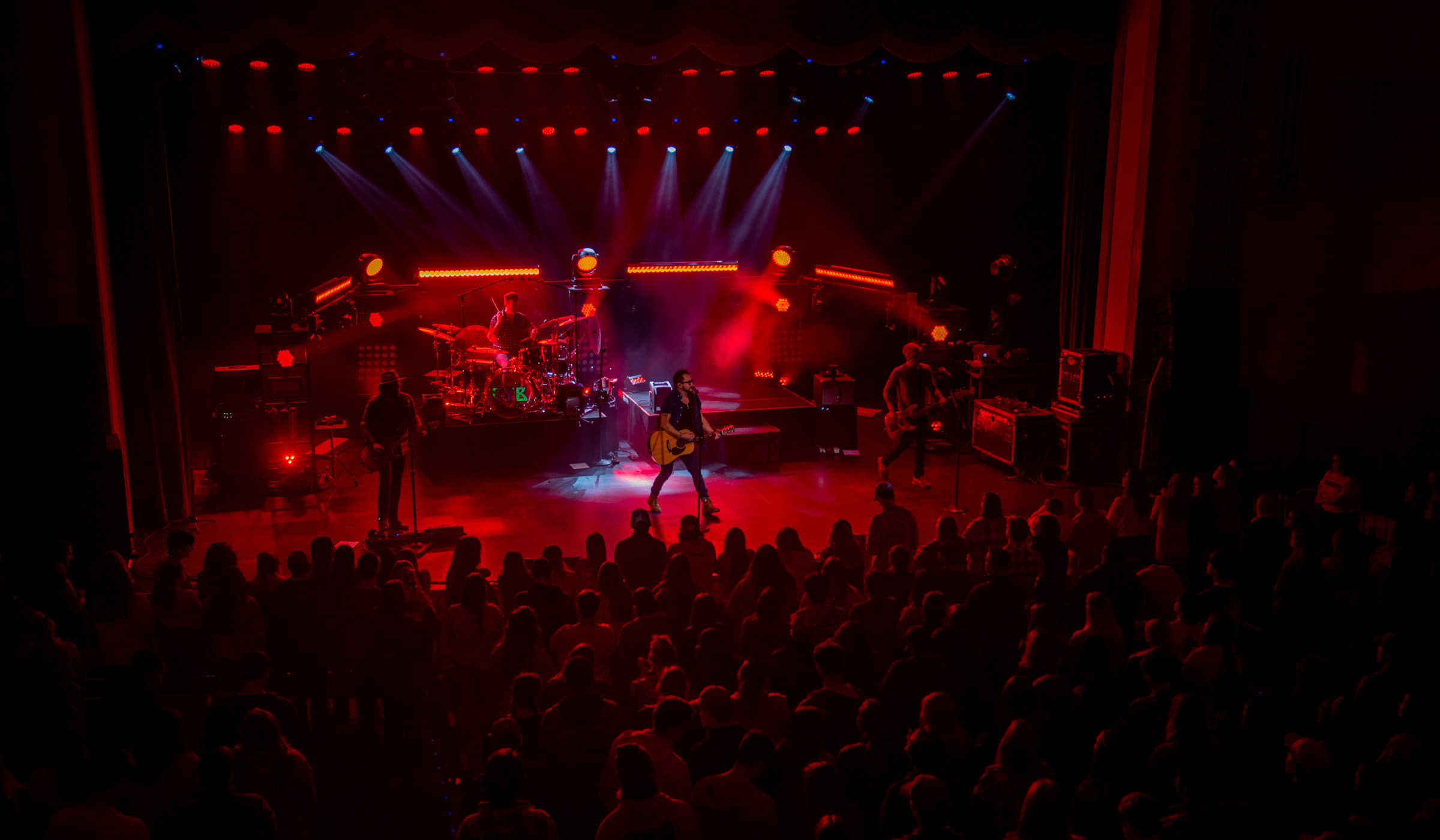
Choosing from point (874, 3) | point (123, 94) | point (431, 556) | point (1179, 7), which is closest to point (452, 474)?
point (431, 556)

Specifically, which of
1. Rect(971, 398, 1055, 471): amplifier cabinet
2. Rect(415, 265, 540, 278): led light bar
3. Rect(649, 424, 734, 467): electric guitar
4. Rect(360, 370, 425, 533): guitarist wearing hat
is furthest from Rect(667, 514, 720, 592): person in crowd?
Rect(415, 265, 540, 278): led light bar

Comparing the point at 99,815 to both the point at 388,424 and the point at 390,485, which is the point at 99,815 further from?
the point at 390,485

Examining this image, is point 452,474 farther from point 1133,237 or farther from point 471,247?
point 1133,237

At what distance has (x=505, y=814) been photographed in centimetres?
318

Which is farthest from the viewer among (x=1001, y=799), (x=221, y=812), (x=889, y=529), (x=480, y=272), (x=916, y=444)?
(x=480, y=272)

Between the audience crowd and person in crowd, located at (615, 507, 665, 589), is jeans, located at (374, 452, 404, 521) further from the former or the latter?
person in crowd, located at (615, 507, 665, 589)

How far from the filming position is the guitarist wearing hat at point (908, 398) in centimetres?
993

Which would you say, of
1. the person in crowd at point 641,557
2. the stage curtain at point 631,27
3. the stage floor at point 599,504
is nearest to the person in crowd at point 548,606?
the person in crowd at point 641,557

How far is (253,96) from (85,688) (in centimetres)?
899

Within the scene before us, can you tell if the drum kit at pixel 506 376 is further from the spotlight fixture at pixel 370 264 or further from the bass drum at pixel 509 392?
the spotlight fixture at pixel 370 264

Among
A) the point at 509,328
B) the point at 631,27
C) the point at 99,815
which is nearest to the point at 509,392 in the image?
the point at 509,328

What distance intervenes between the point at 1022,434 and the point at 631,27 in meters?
5.67

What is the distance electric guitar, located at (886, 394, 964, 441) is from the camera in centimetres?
988

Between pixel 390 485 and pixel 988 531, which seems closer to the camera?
pixel 988 531
